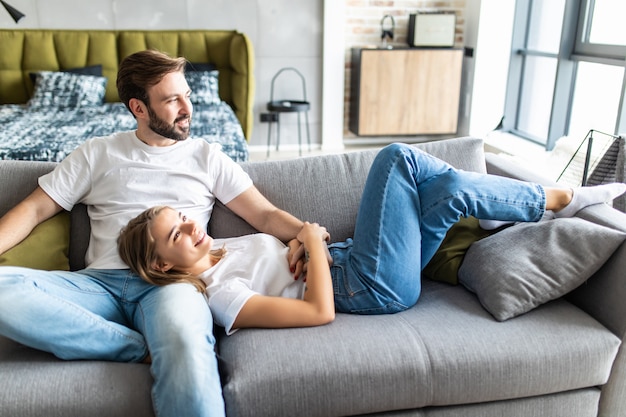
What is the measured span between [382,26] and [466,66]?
84cm

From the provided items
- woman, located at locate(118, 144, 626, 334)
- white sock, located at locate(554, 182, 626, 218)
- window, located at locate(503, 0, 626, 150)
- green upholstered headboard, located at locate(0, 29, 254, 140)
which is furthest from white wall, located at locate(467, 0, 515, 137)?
woman, located at locate(118, 144, 626, 334)

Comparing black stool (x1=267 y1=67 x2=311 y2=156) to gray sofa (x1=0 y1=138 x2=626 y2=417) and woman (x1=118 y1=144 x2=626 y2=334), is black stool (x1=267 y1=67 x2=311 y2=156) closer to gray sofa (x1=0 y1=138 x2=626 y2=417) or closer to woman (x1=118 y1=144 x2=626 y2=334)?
woman (x1=118 y1=144 x2=626 y2=334)

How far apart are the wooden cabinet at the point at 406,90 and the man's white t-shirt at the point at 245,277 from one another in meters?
3.30

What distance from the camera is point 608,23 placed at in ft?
11.8

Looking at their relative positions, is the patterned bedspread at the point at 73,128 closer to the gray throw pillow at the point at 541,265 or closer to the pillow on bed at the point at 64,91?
the pillow on bed at the point at 64,91

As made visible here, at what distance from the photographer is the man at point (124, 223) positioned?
1.28 metres

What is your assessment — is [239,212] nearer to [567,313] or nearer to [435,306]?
[435,306]

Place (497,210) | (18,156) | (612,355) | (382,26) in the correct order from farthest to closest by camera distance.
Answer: (382,26), (18,156), (497,210), (612,355)

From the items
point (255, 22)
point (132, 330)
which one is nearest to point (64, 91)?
point (255, 22)

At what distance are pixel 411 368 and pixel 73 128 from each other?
8.98 ft

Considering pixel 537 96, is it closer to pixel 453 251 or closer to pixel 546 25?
pixel 546 25

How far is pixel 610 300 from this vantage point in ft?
4.92

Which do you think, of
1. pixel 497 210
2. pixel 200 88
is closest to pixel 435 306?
pixel 497 210

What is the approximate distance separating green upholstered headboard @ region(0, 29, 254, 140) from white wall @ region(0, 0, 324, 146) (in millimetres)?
153
